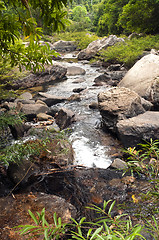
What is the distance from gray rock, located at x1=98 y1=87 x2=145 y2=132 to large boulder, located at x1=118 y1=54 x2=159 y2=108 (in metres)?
1.32

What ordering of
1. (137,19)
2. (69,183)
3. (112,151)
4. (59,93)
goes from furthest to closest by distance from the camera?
(137,19)
(59,93)
(112,151)
(69,183)

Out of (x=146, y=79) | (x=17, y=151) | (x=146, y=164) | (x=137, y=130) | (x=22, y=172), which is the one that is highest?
(x=146, y=79)

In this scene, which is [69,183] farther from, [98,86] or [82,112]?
[98,86]

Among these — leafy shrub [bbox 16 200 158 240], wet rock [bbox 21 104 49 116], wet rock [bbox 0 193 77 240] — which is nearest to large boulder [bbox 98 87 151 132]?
wet rock [bbox 21 104 49 116]

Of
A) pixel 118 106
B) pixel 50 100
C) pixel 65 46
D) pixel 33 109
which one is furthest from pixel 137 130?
pixel 65 46

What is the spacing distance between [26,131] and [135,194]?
3.44m

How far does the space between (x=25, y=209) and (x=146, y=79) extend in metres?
6.47

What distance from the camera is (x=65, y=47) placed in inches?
1193

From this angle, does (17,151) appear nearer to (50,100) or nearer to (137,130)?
(137,130)

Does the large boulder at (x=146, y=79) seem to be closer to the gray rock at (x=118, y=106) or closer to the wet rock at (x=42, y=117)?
the gray rock at (x=118, y=106)

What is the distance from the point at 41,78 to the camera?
35.2 ft

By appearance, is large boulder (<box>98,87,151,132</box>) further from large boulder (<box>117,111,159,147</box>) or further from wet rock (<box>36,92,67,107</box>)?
wet rock (<box>36,92,67,107</box>)

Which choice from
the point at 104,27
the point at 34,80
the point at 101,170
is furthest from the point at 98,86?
the point at 104,27

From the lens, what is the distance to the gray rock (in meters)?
4.90
